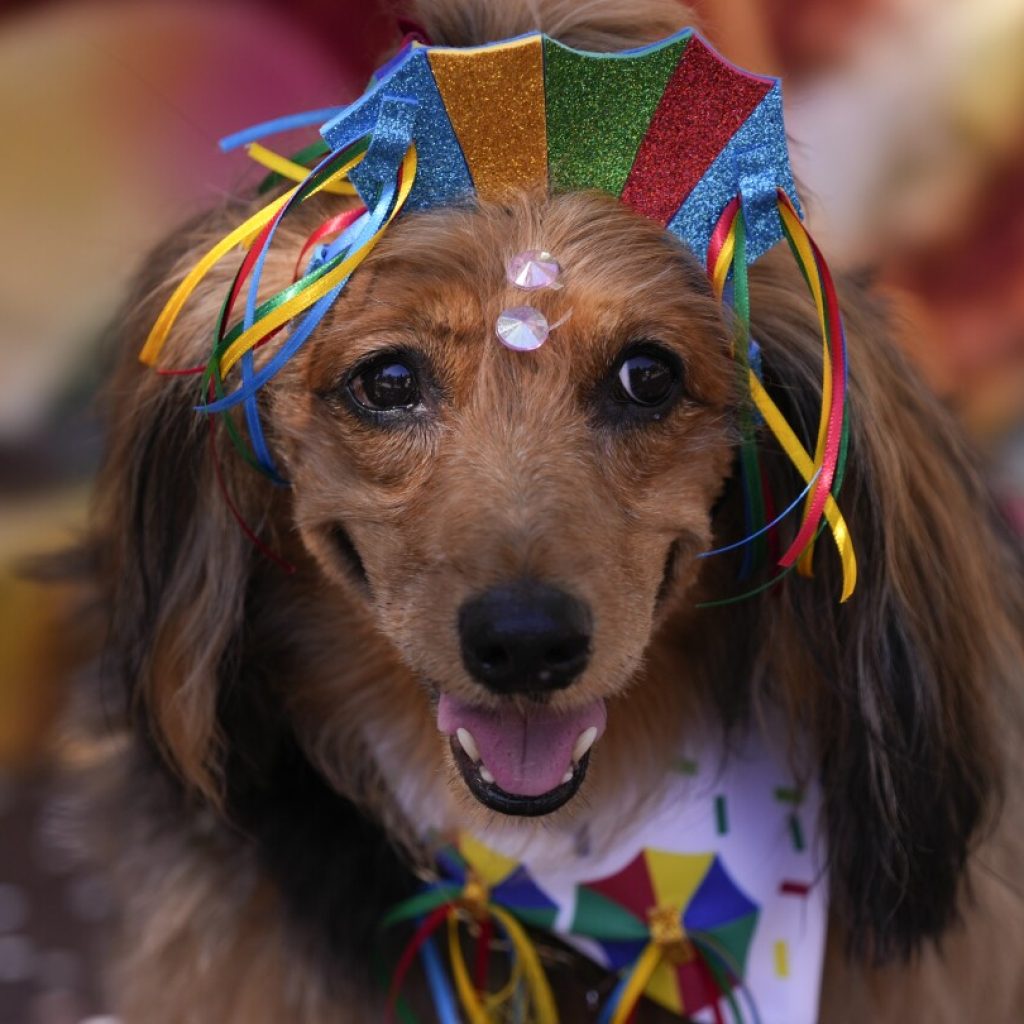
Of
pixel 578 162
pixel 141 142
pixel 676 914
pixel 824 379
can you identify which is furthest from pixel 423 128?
pixel 141 142

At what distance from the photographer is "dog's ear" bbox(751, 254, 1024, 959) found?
1421 mm

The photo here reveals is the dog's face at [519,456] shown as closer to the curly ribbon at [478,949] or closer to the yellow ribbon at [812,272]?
the yellow ribbon at [812,272]

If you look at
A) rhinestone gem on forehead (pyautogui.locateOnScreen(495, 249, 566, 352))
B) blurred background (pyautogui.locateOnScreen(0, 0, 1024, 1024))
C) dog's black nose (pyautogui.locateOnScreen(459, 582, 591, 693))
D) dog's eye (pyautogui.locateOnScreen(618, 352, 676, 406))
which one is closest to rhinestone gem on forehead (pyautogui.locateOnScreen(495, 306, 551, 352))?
rhinestone gem on forehead (pyautogui.locateOnScreen(495, 249, 566, 352))

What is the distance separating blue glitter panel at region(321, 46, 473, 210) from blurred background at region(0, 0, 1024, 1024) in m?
1.28

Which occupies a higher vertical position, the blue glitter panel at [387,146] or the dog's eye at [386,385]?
the blue glitter panel at [387,146]

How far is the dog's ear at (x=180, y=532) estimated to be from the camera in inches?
59.0

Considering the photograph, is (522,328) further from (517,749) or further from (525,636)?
(517,749)

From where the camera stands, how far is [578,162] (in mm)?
1292

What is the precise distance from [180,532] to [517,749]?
467 mm

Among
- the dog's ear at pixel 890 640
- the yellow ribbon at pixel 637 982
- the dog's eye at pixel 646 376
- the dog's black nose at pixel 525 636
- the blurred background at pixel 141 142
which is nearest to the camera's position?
the dog's black nose at pixel 525 636

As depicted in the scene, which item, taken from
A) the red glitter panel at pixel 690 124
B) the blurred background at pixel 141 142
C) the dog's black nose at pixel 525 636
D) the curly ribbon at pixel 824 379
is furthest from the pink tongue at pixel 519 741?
the blurred background at pixel 141 142

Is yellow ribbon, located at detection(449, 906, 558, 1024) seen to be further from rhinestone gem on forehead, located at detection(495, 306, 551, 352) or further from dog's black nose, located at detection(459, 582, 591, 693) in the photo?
rhinestone gem on forehead, located at detection(495, 306, 551, 352)

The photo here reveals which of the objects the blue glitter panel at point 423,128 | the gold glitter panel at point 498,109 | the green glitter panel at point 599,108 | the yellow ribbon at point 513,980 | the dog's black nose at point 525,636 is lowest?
the yellow ribbon at point 513,980

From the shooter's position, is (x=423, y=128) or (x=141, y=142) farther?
(x=141, y=142)
